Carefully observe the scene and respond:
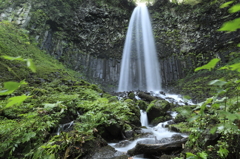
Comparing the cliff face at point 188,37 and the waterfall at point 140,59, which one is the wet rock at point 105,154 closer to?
the waterfall at point 140,59

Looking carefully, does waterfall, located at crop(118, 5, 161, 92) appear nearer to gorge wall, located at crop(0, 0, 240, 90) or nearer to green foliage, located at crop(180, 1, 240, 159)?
gorge wall, located at crop(0, 0, 240, 90)

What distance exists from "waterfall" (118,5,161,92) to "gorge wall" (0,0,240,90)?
99 cm

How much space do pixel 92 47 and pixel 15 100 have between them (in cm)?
1995

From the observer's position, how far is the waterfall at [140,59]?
20594 mm

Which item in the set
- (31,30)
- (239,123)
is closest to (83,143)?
(239,123)

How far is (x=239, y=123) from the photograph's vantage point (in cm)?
172

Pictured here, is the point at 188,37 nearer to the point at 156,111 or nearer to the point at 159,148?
the point at 156,111

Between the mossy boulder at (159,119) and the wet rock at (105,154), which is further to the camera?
the mossy boulder at (159,119)

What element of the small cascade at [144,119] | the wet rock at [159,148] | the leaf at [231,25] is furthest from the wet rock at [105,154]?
the small cascade at [144,119]

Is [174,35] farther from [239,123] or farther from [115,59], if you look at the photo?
[239,123]

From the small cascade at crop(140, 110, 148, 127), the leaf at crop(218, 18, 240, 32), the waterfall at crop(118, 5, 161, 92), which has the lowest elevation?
the small cascade at crop(140, 110, 148, 127)

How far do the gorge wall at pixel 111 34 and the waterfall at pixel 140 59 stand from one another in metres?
0.99

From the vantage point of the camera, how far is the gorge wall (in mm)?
15133

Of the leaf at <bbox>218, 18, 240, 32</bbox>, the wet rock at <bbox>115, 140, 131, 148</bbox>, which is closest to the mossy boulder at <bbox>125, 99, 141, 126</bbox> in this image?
the wet rock at <bbox>115, 140, 131, 148</bbox>
